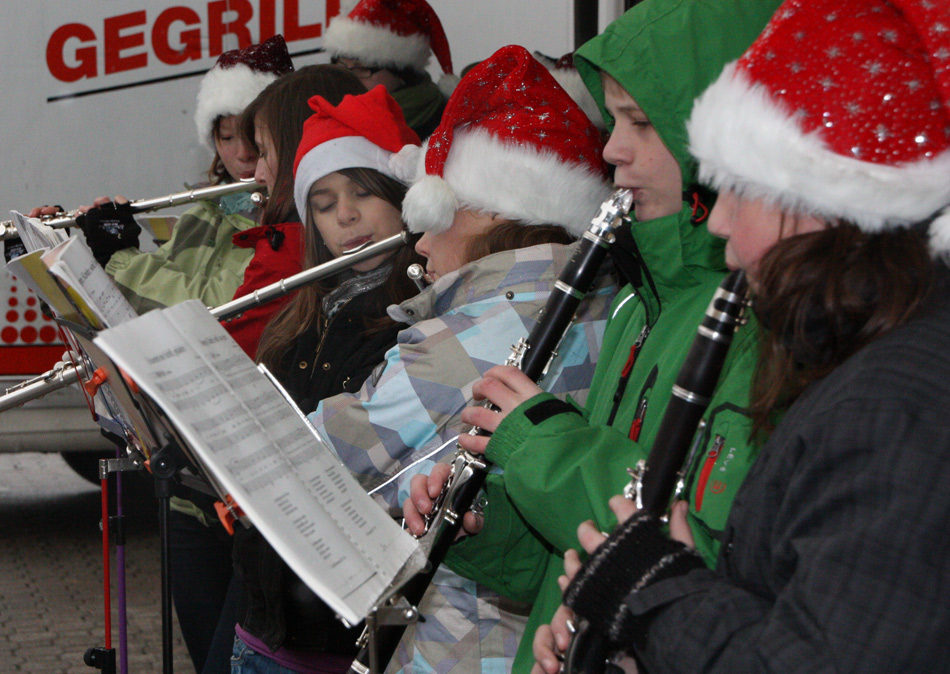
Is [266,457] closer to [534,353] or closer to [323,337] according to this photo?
[534,353]

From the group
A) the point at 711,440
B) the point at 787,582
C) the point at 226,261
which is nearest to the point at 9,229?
the point at 226,261

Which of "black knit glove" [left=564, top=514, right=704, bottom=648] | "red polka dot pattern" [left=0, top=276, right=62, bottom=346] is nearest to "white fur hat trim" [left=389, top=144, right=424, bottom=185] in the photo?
"black knit glove" [left=564, top=514, right=704, bottom=648]

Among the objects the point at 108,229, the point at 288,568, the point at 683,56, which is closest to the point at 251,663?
the point at 288,568

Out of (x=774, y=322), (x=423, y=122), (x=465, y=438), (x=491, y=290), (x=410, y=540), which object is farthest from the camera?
(x=423, y=122)

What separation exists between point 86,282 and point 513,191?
898 mm

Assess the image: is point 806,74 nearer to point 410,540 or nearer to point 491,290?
point 410,540

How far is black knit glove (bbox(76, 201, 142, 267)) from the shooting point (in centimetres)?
353

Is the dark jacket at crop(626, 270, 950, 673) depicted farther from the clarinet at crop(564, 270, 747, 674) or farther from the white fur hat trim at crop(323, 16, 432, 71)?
the white fur hat trim at crop(323, 16, 432, 71)

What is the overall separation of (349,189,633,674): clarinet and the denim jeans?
1.62 ft

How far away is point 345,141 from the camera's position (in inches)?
101

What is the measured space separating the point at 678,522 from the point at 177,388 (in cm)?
60

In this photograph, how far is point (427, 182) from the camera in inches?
82.6

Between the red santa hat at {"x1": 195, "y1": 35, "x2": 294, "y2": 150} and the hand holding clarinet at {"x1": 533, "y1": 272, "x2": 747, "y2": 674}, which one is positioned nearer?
the hand holding clarinet at {"x1": 533, "y1": 272, "x2": 747, "y2": 674}

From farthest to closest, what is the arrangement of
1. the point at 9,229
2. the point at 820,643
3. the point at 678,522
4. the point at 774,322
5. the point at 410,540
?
1. the point at 9,229
2. the point at 410,540
3. the point at 678,522
4. the point at 774,322
5. the point at 820,643
